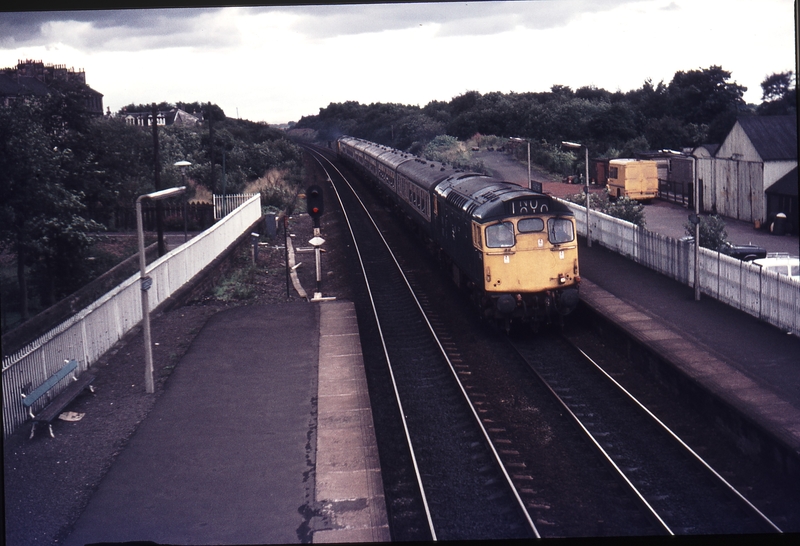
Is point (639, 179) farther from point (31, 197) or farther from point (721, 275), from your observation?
point (31, 197)

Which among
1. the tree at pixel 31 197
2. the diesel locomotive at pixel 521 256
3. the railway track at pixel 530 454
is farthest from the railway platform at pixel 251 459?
the tree at pixel 31 197

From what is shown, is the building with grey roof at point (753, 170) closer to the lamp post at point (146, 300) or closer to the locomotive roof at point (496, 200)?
the locomotive roof at point (496, 200)

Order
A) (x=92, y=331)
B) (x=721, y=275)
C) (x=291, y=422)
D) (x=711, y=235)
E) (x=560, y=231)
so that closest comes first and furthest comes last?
(x=291, y=422), (x=92, y=331), (x=560, y=231), (x=721, y=275), (x=711, y=235)

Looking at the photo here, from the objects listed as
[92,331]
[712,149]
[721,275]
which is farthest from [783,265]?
[712,149]

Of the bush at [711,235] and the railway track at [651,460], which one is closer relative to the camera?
the railway track at [651,460]

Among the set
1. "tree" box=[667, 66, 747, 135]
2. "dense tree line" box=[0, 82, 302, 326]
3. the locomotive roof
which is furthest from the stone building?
"tree" box=[667, 66, 747, 135]

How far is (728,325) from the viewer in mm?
14734

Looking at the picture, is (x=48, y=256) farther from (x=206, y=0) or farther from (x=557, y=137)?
(x=557, y=137)

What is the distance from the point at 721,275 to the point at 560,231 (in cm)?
394

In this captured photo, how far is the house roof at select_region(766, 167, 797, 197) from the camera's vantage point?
2577 cm

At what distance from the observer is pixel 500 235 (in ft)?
49.3

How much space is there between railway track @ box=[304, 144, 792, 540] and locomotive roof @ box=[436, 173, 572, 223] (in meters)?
2.68

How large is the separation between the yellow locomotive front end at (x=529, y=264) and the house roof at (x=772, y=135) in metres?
→ 16.0

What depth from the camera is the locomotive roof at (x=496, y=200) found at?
1503 cm
